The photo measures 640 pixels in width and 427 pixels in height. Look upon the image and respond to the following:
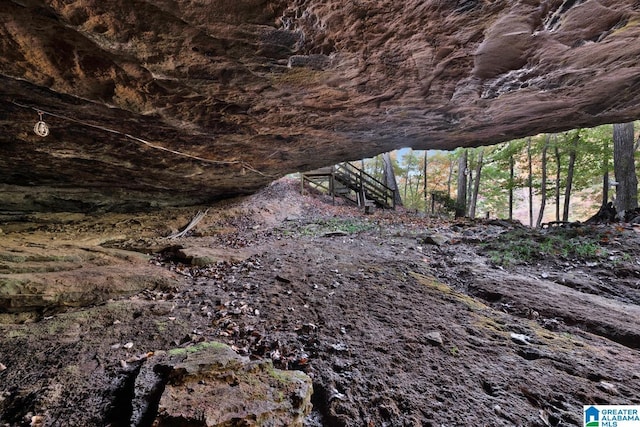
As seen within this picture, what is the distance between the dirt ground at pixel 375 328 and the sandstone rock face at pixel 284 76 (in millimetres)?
2606

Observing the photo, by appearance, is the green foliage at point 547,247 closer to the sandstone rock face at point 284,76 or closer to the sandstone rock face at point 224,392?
the sandstone rock face at point 284,76

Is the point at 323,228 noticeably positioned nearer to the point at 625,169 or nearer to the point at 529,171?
the point at 625,169

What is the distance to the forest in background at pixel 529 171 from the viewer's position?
10.7 metres

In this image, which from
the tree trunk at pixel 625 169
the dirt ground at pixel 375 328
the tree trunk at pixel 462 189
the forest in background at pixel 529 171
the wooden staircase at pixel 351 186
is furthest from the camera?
the wooden staircase at pixel 351 186

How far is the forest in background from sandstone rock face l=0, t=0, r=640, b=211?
19.3 feet

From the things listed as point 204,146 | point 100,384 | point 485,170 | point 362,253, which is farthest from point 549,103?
point 485,170

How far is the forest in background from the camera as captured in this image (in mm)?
10688

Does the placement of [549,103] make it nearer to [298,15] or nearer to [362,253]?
[362,253]

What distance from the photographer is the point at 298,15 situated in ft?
8.29

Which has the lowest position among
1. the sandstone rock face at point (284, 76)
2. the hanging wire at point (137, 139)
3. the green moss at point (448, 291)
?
the green moss at point (448, 291)

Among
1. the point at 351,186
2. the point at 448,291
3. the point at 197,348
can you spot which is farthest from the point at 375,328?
the point at 351,186

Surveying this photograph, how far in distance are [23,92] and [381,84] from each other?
17.1ft

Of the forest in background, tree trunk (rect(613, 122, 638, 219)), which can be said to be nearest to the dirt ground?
tree trunk (rect(613, 122, 638, 219))

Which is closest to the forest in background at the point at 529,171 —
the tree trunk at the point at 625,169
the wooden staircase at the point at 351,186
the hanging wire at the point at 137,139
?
the tree trunk at the point at 625,169
